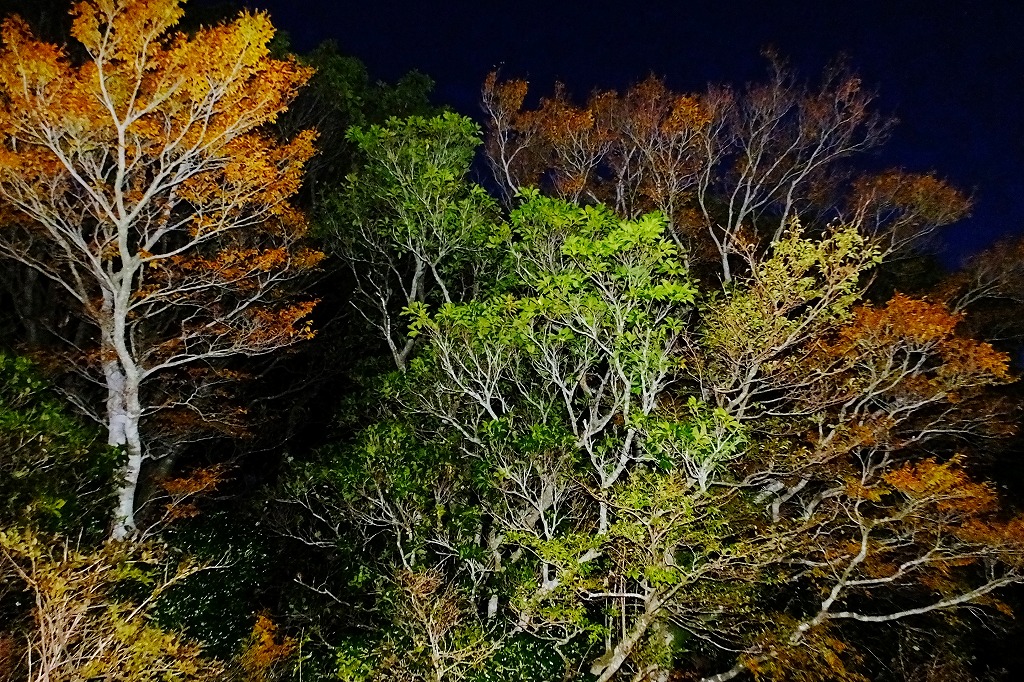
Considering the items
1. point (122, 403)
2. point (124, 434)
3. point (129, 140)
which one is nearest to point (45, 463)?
point (124, 434)

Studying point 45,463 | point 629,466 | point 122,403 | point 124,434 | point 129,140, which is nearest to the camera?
point 45,463

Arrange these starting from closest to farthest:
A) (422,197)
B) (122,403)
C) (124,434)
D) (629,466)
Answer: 1. (124,434)
2. (122,403)
3. (422,197)
4. (629,466)

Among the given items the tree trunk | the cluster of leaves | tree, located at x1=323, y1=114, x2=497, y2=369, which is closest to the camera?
the cluster of leaves

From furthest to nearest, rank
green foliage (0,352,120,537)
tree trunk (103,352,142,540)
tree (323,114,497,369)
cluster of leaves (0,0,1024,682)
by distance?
tree (323,114,497,369)
tree trunk (103,352,142,540)
cluster of leaves (0,0,1024,682)
green foliage (0,352,120,537)

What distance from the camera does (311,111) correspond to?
51.7 ft

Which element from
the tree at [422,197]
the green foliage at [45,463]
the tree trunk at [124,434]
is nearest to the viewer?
the green foliage at [45,463]

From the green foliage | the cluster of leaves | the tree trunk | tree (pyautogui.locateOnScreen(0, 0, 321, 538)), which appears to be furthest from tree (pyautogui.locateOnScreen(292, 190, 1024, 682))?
tree (pyautogui.locateOnScreen(0, 0, 321, 538))

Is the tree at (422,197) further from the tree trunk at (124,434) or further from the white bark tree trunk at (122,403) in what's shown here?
the tree trunk at (124,434)

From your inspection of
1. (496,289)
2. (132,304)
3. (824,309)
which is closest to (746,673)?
(824,309)

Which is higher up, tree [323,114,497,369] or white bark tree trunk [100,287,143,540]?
tree [323,114,497,369]

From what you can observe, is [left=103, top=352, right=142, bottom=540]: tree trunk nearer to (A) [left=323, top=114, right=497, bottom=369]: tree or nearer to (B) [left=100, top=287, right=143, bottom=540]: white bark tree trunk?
(B) [left=100, top=287, right=143, bottom=540]: white bark tree trunk

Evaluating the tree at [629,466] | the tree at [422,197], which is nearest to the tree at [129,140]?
the tree at [422,197]

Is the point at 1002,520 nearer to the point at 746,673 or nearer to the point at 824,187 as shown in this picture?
the point at 746,673

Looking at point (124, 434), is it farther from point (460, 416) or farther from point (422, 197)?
point (422, 197)
